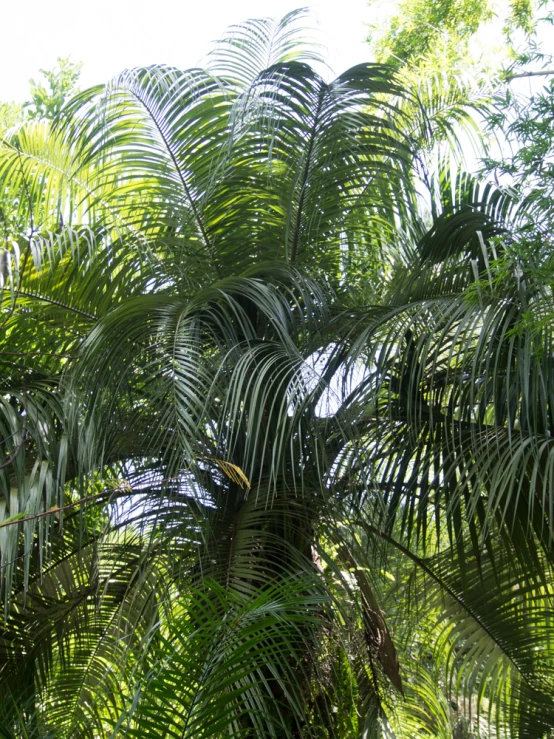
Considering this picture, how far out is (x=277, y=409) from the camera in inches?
119

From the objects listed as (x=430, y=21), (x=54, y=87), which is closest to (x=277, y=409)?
(x=54, y=87)

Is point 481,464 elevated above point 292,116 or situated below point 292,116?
below

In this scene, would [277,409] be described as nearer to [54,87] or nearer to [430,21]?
[54,87]

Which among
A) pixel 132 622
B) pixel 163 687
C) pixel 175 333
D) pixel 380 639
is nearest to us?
pixel 163 687

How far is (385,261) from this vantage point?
156 inches

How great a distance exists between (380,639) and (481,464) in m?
0.97

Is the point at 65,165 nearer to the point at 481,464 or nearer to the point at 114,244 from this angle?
the point at 114,244

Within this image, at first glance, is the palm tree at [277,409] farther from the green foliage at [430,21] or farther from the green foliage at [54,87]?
the green foliage at [430,21]

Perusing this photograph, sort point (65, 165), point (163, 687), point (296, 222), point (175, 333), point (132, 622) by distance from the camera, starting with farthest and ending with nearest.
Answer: point (65, 165) < point (296, 222) < point (132, 622) < point (175, 333) < point (163, 687)

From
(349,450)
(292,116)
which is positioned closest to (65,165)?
(292,116)

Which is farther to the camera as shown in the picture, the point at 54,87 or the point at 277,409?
the point at 54,87

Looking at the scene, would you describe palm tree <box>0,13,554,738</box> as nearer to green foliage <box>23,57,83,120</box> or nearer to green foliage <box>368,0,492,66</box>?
green foliage <box>23,57,83,120</box>

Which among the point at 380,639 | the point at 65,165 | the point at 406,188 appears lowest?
the point at 380,639

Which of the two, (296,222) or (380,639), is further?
(296,222)
